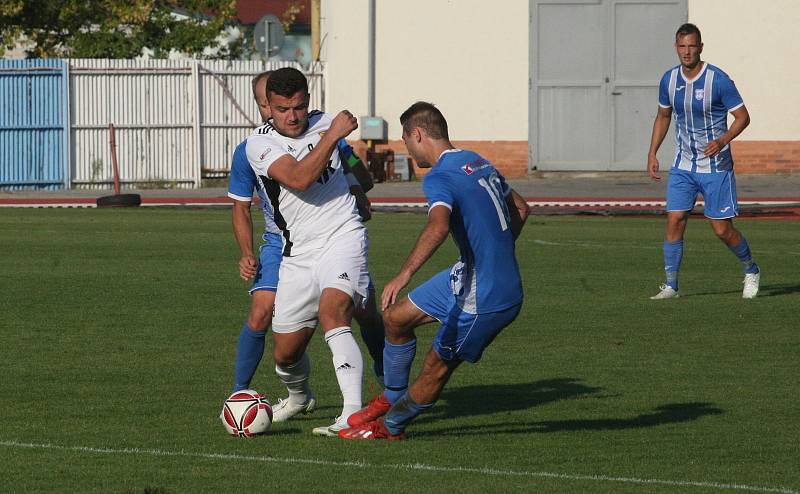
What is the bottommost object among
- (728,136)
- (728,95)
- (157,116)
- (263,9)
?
(728,136)

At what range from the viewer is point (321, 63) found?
32031 mm

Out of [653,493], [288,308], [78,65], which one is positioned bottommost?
[653,493]

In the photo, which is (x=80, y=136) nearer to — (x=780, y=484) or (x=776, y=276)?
(x=776, y=276)

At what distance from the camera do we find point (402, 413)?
7.44 m

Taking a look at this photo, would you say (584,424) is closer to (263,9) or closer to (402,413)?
(402,413)

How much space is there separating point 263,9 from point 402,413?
52712 mm

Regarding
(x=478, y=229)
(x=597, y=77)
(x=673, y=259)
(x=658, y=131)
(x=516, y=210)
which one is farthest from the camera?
(x=597, y=77)

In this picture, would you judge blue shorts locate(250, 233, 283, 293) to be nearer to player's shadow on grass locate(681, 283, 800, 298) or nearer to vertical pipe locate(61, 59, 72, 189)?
player's shadow on grass locate(681, 283, 800, 298)

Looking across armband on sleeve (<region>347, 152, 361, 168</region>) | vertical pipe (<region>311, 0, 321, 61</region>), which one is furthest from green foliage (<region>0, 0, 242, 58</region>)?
armband on sleeve (<region>347, 152, 361, 168</region>)

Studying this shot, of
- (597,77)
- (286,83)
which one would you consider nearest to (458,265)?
(286,83)

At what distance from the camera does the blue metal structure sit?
3038 cm

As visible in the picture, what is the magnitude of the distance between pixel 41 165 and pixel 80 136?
1.00 metres

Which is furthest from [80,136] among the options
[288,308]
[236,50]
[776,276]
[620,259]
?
[288,308]

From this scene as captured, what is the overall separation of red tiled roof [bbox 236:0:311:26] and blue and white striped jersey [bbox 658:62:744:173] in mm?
44032
